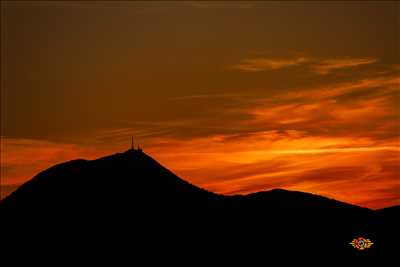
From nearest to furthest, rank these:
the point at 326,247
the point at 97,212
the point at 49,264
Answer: the point at 49,264
the point at 326,247
the point at 97,212

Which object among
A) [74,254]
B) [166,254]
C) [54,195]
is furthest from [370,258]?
[54,195]

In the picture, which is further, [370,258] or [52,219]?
[52,219]

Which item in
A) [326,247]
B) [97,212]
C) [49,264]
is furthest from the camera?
[97,212]

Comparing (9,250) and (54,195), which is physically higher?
(54,195)

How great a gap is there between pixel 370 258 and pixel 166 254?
4645 cm

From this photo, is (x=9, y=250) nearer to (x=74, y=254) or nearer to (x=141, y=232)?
(x=74, y=254)

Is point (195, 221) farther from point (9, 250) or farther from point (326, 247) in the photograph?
point (9, 250)

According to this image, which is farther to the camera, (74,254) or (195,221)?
(195,221)

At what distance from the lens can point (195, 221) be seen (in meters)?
196

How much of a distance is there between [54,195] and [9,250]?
26.2 meters

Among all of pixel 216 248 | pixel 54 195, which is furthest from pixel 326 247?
pixel 54 195

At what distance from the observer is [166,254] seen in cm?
17688

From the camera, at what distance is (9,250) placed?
174 m

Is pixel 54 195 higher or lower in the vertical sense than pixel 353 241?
higher
